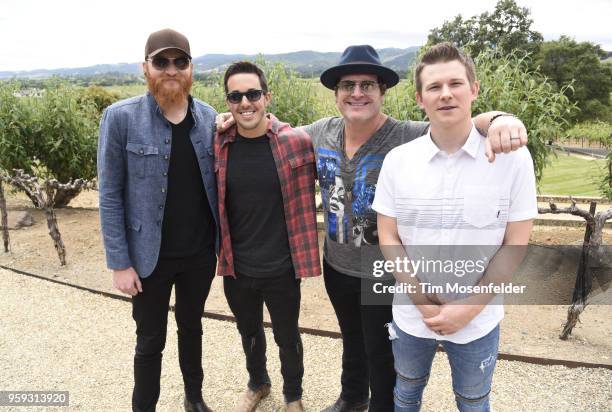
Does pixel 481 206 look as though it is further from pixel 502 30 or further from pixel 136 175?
pixel 502 30

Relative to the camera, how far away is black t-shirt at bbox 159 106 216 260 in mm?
2674

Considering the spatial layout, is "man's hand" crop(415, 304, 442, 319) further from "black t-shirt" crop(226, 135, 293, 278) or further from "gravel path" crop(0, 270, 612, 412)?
"gravel path" crop(0, 270, 612, 412)

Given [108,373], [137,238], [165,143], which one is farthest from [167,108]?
[108,373]

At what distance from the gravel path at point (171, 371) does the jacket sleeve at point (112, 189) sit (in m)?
1.45

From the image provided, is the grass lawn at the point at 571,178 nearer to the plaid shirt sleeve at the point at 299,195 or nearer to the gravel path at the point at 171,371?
the gravel path at the point at 171,371

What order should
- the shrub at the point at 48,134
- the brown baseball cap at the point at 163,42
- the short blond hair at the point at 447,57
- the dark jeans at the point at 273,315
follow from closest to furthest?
the short blond hair at the point at 447,57 → the brown baseball cap at the point at 163,42 → the dark jeans at the point at 273,315 → the shrub at the point at 48,134

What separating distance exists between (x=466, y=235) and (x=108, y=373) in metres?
3.20

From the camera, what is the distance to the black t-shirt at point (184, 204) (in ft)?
8.77

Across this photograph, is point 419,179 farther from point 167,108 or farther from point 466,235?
point 167,108

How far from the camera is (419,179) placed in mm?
2076

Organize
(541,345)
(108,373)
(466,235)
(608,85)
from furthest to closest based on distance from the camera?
1. (608,85)
2. (541,345)
3. (108,373)
4. (466,235)

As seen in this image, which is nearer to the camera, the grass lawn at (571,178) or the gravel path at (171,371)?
the gravel path at (171,371)

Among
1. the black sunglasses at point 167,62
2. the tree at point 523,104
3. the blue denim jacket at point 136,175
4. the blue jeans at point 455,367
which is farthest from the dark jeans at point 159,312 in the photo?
the tree at point 523,104

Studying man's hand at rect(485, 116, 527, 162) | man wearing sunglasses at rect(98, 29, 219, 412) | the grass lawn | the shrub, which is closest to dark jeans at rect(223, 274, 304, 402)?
man wearing sunglasses at rect(98, 29, 219, 412)
